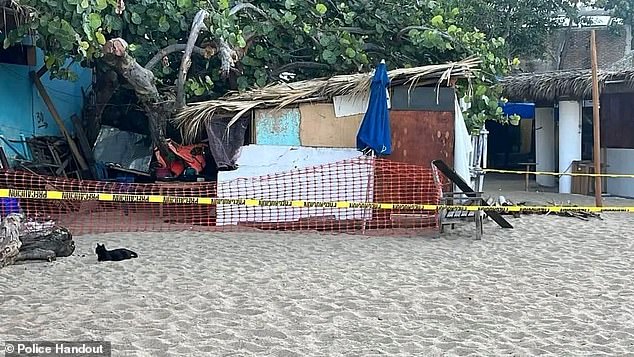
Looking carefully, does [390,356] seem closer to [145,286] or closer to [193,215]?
[145,286]

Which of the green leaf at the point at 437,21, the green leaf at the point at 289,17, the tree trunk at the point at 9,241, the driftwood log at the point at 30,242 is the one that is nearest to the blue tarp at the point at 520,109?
the green leaf at the point at 437,21

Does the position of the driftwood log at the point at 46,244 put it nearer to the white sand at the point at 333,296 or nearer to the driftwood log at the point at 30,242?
the driftwood log at the point at 30,242

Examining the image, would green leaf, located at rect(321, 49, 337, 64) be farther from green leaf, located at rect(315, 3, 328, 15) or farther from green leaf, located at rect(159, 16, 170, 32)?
green leaf, located at rect(159, 16, 170, 32)

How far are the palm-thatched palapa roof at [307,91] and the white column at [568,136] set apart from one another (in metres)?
6.53

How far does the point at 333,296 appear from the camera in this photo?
6.67 m

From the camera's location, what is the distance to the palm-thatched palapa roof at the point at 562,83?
15.0 meters

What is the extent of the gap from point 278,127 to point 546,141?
406 inches

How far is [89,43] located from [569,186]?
11554mm

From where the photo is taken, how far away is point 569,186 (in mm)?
17125

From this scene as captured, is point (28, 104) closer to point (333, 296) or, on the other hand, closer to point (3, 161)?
A: point (3, 161)

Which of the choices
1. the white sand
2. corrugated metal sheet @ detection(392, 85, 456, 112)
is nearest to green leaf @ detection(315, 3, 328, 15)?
corrugated metal sheet @ detection(392, 85, 456, 112)

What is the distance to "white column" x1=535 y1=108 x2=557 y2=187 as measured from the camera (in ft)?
63.1

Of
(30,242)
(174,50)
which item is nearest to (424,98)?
(174,50)

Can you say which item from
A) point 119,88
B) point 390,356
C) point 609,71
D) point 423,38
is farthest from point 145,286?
point 609,71
